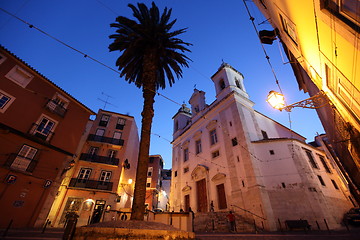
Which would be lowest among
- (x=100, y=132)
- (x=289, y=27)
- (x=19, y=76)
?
(x=289, y=27)

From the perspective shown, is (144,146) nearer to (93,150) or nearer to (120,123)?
(93,150)

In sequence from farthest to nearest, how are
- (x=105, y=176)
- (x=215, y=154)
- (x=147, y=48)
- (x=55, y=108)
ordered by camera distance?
(x=105, y=176) → (x=215, y=154) → (x=55, y=108) → (x=147, y=48)

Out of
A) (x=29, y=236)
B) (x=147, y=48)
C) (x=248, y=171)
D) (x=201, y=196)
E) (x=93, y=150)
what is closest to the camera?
(x=29, y=236)

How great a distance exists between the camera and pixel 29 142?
47.1ft

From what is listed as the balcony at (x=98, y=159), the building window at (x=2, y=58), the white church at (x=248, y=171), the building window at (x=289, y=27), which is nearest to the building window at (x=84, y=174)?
the balcony at (x=98, y=159)

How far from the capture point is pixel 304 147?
1820cm

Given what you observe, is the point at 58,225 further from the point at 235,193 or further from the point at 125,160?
the point at 235,193

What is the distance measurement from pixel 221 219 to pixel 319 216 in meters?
7.59

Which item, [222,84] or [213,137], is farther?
[222,84]

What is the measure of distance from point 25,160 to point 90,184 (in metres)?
8.84

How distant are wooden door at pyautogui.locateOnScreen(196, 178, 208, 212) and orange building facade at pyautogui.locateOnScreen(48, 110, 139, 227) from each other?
964 cm

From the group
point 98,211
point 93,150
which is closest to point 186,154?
point 93,150

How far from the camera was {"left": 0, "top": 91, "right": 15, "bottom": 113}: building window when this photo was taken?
13.4 m

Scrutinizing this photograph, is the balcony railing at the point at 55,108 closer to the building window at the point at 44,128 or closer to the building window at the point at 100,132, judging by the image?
the building window at the point at 44,128
